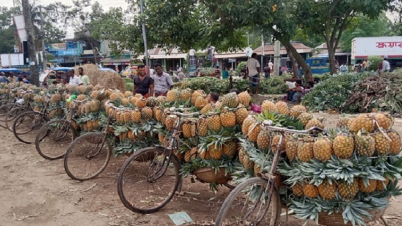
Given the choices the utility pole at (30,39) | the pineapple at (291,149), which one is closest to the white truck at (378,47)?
the utility pole at (30,39)

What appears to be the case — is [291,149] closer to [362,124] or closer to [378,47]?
[362,124]

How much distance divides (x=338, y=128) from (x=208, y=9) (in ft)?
32.0

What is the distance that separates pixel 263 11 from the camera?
10.1 metres

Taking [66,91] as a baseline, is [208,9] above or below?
above

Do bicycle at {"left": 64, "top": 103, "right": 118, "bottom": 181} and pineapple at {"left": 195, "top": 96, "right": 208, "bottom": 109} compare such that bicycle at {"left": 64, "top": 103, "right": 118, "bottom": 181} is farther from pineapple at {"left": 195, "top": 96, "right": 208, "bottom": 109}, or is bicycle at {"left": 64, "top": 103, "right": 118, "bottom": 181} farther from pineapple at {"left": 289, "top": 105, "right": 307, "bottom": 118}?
pineapple at {"left": 289, "top": 105, "right": 307, "bottom": 118}

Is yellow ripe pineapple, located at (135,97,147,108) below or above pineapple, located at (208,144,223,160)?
above

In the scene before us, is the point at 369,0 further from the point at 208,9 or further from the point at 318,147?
the point at 318,147

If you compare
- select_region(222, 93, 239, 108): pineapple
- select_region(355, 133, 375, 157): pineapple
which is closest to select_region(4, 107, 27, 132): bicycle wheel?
select_region(222, 93, 239, 108): pineapple

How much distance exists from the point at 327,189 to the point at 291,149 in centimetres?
44

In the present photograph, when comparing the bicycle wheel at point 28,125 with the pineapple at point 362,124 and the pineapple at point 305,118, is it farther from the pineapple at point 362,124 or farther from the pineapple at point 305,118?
the pineapple at point 362,124

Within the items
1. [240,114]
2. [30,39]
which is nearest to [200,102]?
[240,114]

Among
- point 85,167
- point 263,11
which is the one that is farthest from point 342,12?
point 85,167

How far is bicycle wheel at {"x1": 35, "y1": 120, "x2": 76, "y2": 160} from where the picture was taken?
6777 mm

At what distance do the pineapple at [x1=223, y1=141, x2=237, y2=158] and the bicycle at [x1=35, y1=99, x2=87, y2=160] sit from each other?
3870 mm
